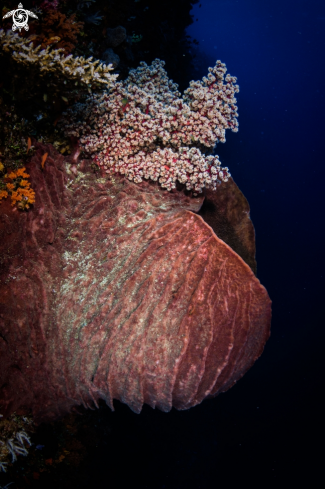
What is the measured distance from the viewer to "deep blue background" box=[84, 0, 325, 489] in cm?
859

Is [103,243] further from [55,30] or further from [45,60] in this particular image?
[55,30]

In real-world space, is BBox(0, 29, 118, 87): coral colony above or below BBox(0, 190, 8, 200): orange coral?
above

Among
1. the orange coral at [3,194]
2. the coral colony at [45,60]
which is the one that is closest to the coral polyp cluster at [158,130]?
the coral colony at [45,60]

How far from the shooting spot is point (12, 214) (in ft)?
9.39

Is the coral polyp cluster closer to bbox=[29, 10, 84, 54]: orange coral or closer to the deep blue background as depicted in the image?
bbox=[29, 10, 84, 54]: orange coral

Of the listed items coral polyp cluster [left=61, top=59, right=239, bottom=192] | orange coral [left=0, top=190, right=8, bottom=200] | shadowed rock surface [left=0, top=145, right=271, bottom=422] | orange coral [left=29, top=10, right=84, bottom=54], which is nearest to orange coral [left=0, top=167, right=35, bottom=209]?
orange coral [left=0, top=190, right=8, bottom=200]

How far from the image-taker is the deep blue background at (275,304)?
8.59 meters

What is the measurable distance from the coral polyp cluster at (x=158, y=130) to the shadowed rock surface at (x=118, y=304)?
40 centimetres

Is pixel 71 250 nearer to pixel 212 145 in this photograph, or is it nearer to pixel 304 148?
pixel 212 145

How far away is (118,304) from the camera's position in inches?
110

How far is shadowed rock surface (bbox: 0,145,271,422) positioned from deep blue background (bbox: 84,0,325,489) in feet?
17.4

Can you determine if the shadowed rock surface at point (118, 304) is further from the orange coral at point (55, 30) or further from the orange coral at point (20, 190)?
the orange coral at point (55, 30)

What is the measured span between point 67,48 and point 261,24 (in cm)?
4149

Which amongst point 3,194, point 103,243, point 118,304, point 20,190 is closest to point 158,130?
point 103,243
